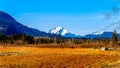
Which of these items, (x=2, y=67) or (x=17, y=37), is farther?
(x=17, y=37)

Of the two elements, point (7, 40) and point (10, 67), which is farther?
point (7, 40)

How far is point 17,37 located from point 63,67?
153 metres

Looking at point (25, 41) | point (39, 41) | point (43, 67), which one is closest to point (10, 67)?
point (43, 67)

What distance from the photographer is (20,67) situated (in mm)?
32719

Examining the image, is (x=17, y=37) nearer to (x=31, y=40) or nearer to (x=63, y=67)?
(x=31, y=40)

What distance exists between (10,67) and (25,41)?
148 m

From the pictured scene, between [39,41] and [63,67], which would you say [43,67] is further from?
[39,41]

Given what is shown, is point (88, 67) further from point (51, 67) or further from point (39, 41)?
point (39, 41)

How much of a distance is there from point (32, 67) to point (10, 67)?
78.3 inches

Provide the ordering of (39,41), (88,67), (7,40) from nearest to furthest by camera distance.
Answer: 1. (88,67)
2. (7,40)
3. (39,41)

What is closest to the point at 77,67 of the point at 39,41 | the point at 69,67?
the point at 69,67

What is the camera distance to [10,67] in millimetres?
32656

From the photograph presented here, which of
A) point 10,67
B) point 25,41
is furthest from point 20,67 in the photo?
point 25,41

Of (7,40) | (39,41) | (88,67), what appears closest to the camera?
(88,67)
